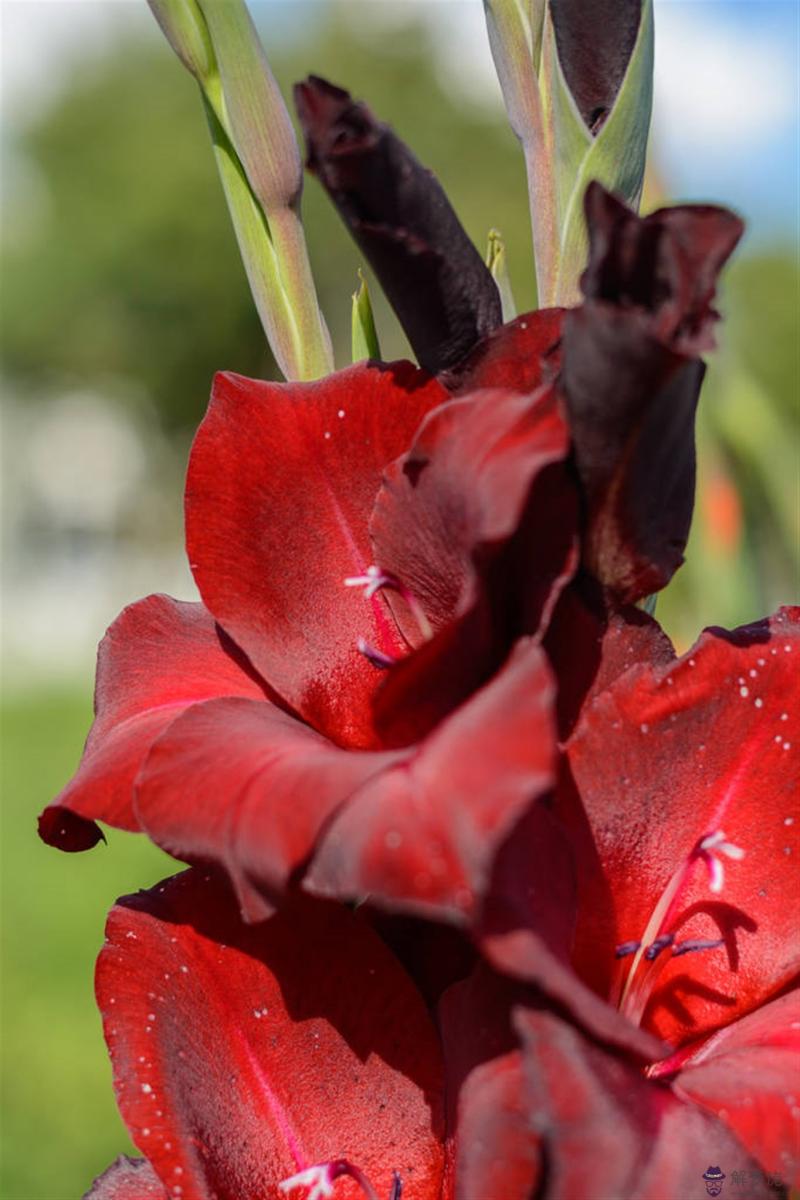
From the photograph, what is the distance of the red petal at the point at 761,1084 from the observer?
0.60 metres

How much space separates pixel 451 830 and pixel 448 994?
0.21 meters

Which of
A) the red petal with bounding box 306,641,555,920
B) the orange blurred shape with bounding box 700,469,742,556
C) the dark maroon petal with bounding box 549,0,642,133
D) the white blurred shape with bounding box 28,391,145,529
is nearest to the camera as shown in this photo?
the red petal with bounding box 306,641,555,920

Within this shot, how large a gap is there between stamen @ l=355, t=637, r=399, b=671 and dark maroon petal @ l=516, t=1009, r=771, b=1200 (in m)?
0.23

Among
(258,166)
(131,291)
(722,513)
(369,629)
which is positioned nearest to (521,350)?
(369,629)

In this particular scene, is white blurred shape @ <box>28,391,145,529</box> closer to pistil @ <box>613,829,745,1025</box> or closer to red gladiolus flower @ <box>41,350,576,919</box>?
red gladiolus flower @ <box>41,350,576,919</box>

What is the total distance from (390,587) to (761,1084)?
30 centimetres

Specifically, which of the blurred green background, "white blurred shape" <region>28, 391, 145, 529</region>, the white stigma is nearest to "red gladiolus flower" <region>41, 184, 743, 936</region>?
the white stigma

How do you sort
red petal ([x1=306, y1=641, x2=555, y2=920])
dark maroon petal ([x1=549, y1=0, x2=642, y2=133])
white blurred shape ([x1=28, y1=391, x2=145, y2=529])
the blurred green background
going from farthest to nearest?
white blurred shape ([x1=28, y1=391, x2=145, y2=529])
the blurred green background
dark maroon petal ([x1=549, y1=0, x2=642, y2=133])
red petal ([x1=306, y1=641, x2=555, y2=920])

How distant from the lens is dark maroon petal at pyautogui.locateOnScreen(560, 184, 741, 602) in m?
0.58

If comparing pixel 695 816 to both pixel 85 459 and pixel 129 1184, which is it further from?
pixel 85 459

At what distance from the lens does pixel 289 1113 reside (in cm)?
77

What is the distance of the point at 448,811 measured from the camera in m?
0.54

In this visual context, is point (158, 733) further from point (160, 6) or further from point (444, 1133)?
point (160, 6)

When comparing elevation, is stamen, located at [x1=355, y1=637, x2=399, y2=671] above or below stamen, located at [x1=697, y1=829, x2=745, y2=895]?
above
